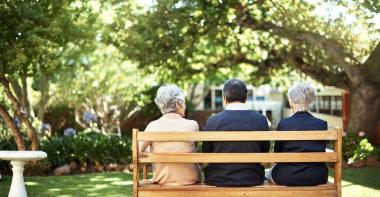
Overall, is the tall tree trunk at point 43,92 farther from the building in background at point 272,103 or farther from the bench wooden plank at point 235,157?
the bench wooden plank at point 235,157

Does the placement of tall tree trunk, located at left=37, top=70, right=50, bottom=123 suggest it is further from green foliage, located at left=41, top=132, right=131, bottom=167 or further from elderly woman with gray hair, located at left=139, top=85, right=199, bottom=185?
elderly woman with gray hair, located at left=139, top=85, right=199, bottom=185

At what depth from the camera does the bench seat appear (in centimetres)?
512

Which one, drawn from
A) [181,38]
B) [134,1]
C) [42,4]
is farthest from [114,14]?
[42,4]

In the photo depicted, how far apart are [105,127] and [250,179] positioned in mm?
15127

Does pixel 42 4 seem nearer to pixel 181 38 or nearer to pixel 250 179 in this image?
pixel 181 38

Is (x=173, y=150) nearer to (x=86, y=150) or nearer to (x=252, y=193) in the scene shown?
(x=252, y=193)

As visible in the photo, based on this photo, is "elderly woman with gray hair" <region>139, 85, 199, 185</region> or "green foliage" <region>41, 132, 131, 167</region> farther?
"green foliage" <region>41, 132, 131, 167</region>

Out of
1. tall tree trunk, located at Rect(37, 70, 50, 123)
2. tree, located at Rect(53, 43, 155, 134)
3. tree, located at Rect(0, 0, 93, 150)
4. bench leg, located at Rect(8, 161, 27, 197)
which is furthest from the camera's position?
tree, located at Rect(53, 43, 155, 134)

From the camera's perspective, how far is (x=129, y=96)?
19047 millimetres

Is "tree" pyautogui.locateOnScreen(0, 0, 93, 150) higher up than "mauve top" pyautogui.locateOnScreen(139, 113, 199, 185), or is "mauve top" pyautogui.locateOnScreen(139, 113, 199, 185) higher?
"tree" pyautogui.locateOnScreen(0, 0, 93, 150)

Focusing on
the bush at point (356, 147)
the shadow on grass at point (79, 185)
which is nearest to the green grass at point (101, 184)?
the shadow on grass at point (79, 185)

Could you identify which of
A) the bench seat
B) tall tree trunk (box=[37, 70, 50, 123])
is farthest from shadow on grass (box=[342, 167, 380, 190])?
tall tree trunk (box=[37, 70, 50, 123])

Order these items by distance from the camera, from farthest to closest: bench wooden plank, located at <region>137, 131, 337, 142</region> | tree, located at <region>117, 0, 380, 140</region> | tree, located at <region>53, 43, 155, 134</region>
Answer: tree, located at <region>53, 43, 155, 134</region> → tree, located at <region>117, 0, 380, 140</region> → bench wooden plank, located at <region>137, 131, 337, 142</region>

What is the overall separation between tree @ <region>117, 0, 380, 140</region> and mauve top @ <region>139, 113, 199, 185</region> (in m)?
7.02
